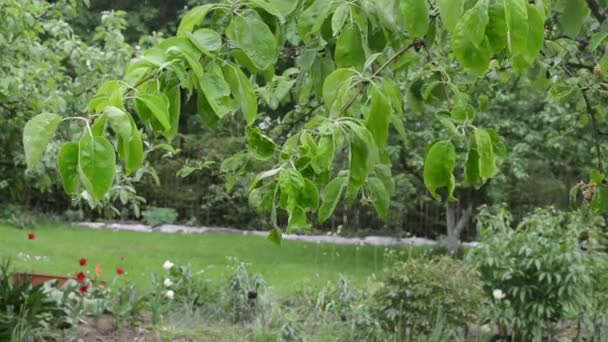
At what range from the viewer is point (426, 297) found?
564 centimetres

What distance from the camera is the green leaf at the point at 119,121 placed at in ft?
3.64

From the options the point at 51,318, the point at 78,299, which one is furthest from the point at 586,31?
the point at 78,299

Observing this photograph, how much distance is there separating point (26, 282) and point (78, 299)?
1.88 ft

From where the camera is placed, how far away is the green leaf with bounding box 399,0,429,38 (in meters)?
1.37

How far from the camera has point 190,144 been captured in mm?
16031

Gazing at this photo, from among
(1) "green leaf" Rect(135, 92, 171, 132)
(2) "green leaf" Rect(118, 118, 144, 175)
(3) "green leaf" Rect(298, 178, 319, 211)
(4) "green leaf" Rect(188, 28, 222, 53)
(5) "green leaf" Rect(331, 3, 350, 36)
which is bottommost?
(3) "green leaf" Rect(298, 178, 319, 211)

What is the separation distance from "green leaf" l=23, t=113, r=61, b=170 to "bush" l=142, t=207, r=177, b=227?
14.7 meters

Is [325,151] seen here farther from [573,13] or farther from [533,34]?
[573,13]

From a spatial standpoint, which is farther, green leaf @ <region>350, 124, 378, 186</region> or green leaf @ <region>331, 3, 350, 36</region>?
green leaf @ <region>331, 3, 350, 36</region>

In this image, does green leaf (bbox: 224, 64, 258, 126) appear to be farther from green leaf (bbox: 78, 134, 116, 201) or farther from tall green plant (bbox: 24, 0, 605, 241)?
green leaf (bbox: 78, 134, 116, 201)

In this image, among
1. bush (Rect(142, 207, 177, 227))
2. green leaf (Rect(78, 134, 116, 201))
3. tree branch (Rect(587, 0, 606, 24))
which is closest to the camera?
green leaf (Rect(78, 134, 116, 201))

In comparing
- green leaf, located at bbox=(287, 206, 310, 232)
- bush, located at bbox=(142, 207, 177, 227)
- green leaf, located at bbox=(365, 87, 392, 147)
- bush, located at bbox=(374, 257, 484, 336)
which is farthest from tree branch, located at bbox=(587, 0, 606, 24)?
bush, located at bbox=(142, 207, 177, 227)

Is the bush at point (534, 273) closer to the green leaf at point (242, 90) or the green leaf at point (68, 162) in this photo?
the green leaf at point (242, 90)

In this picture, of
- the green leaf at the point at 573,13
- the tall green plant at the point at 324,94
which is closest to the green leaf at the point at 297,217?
the tall green plant at the point at 324,94
